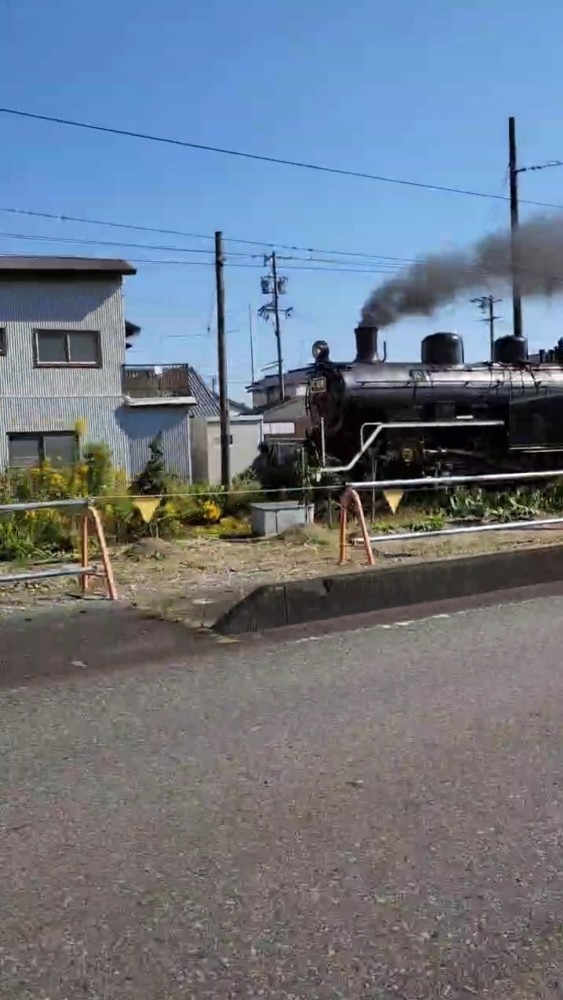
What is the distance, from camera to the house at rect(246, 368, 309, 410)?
6144cm

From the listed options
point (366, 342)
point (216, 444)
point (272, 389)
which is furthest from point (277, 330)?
point (366, 342)

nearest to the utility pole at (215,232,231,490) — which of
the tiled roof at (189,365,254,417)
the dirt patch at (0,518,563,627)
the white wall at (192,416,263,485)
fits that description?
the white wall at (192,416,263,485)

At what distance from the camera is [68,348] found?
29.5m

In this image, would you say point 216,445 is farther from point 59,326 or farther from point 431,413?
point 431,413

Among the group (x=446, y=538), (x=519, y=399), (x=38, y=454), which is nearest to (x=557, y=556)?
(x=446, y=538)

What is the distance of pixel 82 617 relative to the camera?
822 centimetres

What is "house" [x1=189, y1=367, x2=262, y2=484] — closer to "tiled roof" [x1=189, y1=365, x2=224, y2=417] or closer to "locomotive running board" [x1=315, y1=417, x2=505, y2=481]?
"tiled roof" [x1=189, y1=365, x2=224, y2=417]

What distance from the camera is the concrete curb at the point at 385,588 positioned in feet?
26.3

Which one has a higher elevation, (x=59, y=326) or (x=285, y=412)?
(x=59, y=326)

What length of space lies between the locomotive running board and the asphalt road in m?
9.36

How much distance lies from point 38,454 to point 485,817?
2662 centimetres

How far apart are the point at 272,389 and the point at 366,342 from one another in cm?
5091

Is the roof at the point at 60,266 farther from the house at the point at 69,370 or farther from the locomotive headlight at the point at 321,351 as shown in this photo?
the locomotive headlight at the point at 321,351

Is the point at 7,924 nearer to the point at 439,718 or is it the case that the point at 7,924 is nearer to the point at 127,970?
the point at 127,970
